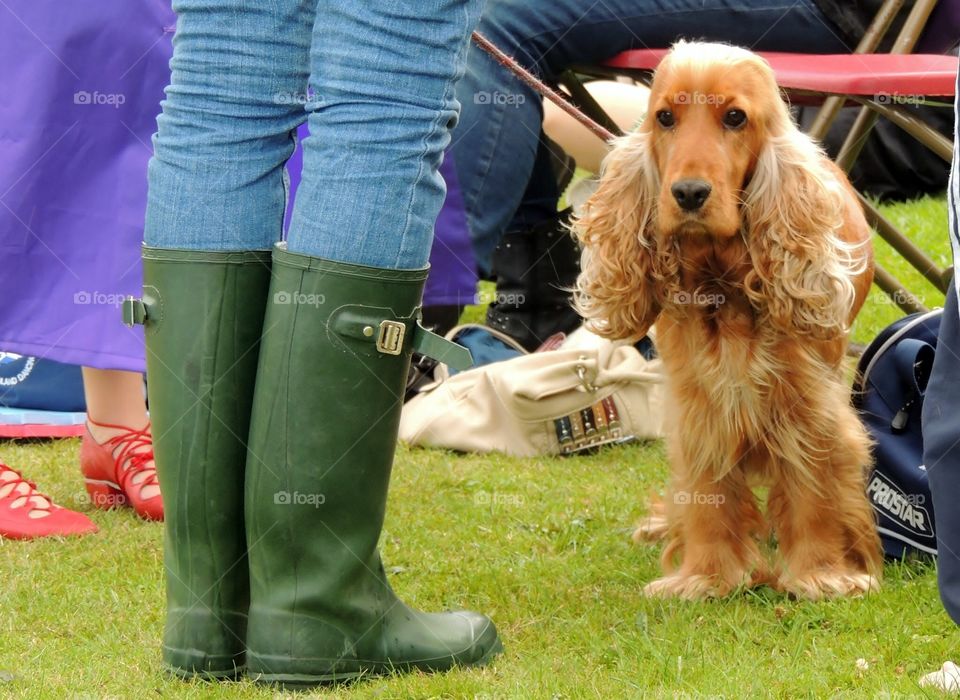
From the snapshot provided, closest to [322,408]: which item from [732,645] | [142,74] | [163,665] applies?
[163,665]

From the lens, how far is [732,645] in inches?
75.9

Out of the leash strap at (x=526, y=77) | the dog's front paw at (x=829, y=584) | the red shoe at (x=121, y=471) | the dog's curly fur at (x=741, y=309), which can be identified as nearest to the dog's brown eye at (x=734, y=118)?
the dog's curly fur at (x=741, y=309)

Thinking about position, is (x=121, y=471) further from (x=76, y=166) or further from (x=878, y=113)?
(x=878, y=113)

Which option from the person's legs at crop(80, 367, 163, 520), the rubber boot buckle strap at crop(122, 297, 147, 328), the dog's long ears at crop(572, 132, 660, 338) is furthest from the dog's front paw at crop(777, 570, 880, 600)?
the person's legs at crop(80, 367, 163, 520)

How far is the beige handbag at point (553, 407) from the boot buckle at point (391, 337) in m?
1.69

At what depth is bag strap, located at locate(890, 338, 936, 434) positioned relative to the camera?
2328 millimetres

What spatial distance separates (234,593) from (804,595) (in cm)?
104

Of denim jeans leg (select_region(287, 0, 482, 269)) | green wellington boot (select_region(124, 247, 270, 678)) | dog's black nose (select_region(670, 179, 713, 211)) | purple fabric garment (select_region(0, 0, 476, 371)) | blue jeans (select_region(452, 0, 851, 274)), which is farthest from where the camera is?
blue jeans (select_region(452, 0, 851, 274))

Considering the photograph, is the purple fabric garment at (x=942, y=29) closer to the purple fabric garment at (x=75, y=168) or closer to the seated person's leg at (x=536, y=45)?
the seated person's leg at (x=536, y=45)

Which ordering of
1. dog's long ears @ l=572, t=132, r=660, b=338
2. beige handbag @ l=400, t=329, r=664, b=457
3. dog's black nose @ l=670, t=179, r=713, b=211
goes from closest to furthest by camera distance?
dog's black nose @ l=670, t=179, r=713, b=211
dog's long ears @ l=572, t=132, r=660, b=338
beige handbag @ l=400, t=329, r=664, b=457

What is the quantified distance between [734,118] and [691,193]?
17 centimetres

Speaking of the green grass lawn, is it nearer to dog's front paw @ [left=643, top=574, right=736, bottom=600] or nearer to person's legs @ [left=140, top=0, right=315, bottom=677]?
dog's front paw @ [left=643, top=574, right=736, bottom=600]

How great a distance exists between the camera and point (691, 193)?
203cm

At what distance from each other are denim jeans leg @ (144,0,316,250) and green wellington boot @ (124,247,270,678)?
0.14 ft
